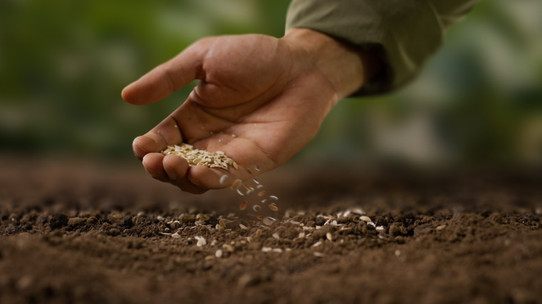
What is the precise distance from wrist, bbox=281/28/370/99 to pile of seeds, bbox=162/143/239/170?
50cm

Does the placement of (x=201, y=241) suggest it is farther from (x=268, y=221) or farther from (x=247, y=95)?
(x=247, y=95)

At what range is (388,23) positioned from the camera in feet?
5.82

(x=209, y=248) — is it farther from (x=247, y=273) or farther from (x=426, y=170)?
(x=426, y=170)

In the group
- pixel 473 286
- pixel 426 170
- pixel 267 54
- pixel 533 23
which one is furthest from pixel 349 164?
pixel 473 286

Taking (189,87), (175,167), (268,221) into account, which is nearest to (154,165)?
(175,167)

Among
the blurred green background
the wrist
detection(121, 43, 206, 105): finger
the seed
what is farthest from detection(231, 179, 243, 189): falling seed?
the blurred green background

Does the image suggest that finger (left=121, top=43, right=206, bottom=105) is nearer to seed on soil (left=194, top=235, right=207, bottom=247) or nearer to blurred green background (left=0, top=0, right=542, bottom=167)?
seed on soil (left=194, top=235, right=207, bottom=247)

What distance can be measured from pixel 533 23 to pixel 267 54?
2875mm

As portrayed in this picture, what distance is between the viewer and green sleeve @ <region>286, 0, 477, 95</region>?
1767 mm

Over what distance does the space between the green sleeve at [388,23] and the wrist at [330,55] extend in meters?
0.03

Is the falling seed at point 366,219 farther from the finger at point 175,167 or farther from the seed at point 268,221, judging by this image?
the finger at point 175,167

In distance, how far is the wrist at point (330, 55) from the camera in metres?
1.85

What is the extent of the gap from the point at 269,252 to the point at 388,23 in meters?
0.94

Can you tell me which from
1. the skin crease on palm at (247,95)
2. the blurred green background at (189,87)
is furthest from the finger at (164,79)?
the blurred green background at (189,87)
